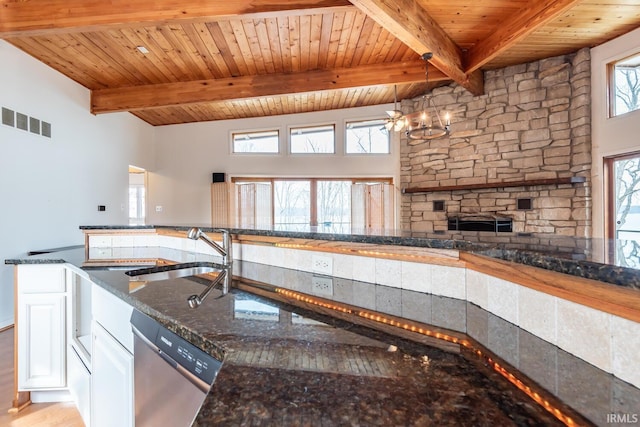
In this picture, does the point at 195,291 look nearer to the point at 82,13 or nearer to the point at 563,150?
the point at 82,13

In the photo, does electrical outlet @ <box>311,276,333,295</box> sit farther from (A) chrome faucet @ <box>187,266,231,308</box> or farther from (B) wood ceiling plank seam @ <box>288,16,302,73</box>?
(B) wood ceiling plank seam @ <box>288,16,302,73</box>

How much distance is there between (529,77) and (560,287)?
5.14 metres

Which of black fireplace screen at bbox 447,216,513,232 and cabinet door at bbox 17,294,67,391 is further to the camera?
black fireplace screen at bbox 447,216,513,232

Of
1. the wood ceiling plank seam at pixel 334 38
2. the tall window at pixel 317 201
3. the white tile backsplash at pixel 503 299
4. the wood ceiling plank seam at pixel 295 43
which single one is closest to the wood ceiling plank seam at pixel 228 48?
the wood ceiling plank seam at pixel 295 43

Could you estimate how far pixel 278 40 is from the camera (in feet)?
11.5

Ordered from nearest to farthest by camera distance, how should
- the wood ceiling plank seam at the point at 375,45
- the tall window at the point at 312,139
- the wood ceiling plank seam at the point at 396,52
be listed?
1. the wood ceiling plank seam at the point at 375,45
2. the wood ceiling plank seam at the point at 396,52
3. the tall window at the point at 312,139

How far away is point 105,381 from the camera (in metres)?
1.25

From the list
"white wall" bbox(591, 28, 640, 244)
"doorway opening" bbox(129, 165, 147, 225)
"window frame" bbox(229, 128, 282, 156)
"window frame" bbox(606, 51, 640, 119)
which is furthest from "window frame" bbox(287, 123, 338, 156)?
"window frame" bbox(606, 51, 640, 119)

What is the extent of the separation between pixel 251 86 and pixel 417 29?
2351mm

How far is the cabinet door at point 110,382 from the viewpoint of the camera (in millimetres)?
1074

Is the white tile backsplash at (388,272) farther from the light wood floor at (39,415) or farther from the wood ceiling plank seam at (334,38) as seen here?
the wood ceiling plank seam at (334,38)

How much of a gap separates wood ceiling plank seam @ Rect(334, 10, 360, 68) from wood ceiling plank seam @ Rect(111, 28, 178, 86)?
2097 mm

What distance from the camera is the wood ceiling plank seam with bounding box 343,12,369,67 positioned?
3.18 m

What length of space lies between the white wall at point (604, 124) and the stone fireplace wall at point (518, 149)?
7cm
